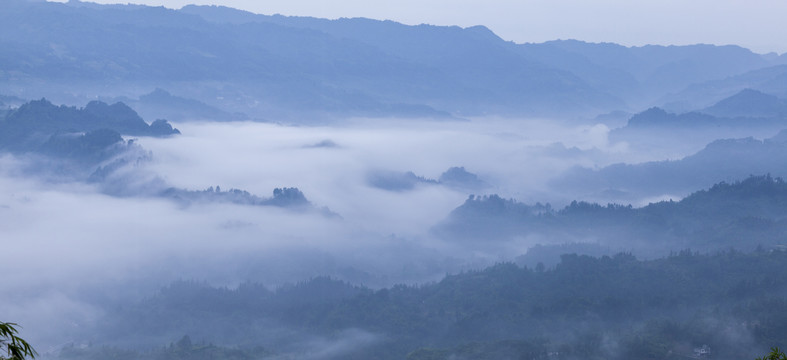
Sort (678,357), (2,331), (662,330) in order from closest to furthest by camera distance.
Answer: (2,331) → (678,357) → (662,330)

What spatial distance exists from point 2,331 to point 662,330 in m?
179

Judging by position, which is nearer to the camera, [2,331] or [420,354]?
[2,331]

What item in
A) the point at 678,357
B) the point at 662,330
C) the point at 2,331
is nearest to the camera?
the point at 2,331

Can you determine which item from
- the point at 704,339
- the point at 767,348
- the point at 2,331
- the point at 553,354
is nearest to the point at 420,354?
the point at 553,354

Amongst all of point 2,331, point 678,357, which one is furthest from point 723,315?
point 2,331

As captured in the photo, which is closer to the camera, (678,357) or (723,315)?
(678,357)

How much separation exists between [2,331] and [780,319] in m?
192

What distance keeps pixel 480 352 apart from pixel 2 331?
165m

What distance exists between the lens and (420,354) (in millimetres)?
189875

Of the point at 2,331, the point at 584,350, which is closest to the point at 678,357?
the point at 584,350

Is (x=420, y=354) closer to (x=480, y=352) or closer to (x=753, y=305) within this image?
(x=480, y=352)

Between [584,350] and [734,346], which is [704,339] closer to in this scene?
[734,346]

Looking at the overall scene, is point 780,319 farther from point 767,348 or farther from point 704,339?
point 704,339

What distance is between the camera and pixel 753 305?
198 meters
